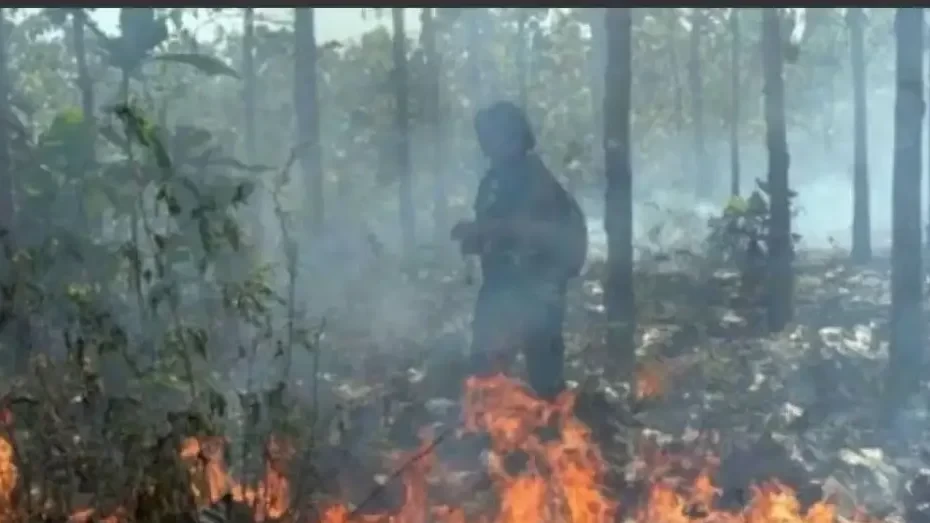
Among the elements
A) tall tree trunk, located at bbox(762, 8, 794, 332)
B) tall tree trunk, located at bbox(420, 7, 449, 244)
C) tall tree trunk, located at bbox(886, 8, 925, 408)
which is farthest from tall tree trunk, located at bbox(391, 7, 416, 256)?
tall tree trunk, located at bbox(886, 8, 925, 408)

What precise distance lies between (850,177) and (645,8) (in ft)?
0.95

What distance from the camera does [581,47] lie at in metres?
1.32

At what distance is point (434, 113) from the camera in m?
1.33

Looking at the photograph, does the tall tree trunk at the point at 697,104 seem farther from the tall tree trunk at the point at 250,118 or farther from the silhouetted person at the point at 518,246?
the tall tree trunk at the point at 250,118

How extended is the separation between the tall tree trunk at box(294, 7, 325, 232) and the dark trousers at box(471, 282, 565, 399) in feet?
0.68

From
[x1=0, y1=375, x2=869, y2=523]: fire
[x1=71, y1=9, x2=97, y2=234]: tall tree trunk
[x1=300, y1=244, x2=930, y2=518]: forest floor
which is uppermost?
A: [x1=71, y1=9, x2=97, y2=234]: tall tree trunk

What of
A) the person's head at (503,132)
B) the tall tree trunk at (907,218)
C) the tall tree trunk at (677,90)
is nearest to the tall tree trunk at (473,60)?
the person's head at (503,132)

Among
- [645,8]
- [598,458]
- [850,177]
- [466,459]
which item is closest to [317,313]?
[466,459]

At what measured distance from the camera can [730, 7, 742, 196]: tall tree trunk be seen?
1.32 metres

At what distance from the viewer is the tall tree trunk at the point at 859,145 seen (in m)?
1.31

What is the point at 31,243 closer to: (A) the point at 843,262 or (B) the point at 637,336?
(B) the point at 637,336

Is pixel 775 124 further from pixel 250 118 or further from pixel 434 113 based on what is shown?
pixel 250 118

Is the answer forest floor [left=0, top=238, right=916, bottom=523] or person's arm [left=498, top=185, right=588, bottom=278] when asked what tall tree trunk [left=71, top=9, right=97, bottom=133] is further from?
person's arm [left=498, top=185, right=588, bottom=278]

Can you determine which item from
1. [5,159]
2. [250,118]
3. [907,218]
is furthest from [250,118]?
[907,218]
